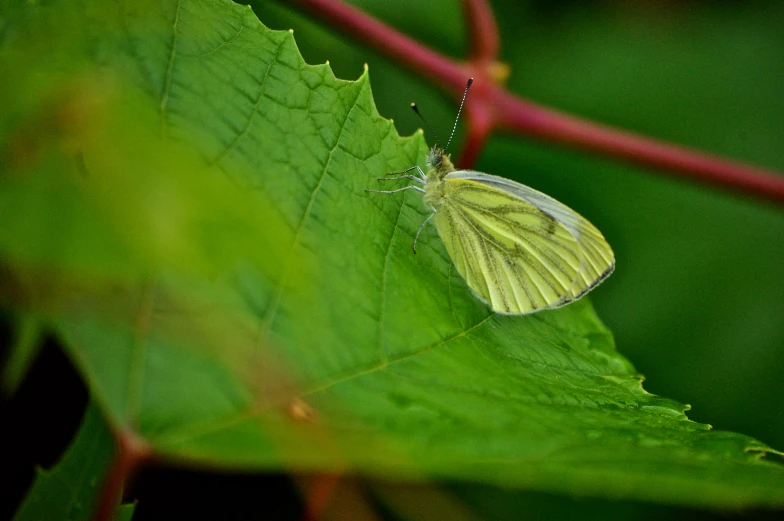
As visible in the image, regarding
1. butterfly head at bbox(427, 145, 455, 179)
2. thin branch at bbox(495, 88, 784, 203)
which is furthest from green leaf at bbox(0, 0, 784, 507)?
thin branch at bbox(495, 88, 784, 203)

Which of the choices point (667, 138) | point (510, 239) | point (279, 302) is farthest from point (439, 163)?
point (667, 138)

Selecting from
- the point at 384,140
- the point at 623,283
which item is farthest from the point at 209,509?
the point at 623,283

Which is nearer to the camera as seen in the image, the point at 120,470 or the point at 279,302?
the point at 120,470

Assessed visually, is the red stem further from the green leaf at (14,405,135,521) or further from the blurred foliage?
the green leaf at (14,405,135,521)

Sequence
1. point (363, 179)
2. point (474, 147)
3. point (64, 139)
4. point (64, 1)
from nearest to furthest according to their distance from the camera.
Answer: point (64, 139) < point (64, 1) < point (363, 179) < point (474, 147)

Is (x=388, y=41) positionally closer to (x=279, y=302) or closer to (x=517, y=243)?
(x=517, y=243)

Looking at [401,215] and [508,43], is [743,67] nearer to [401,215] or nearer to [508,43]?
[508,43]

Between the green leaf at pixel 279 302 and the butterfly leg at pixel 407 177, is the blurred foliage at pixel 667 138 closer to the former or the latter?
the butterfly leg at pixel 407 177

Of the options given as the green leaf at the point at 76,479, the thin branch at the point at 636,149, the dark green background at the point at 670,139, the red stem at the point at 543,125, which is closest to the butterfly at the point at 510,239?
the red stem at the point at 543,125
